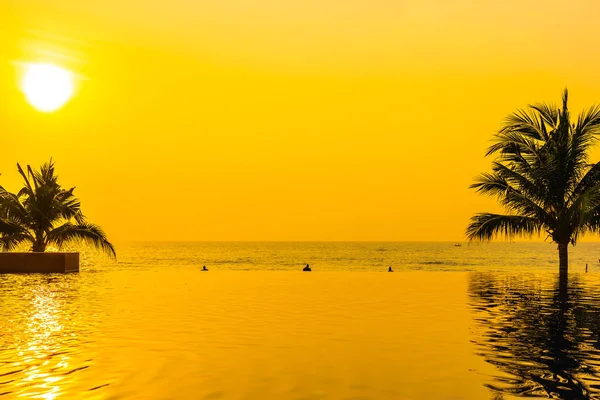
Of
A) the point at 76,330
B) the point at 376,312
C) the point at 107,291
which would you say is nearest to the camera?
the point at 76,330

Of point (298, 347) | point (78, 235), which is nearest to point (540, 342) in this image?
point (298, 347)

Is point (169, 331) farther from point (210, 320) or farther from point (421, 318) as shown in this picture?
point (421, 318)

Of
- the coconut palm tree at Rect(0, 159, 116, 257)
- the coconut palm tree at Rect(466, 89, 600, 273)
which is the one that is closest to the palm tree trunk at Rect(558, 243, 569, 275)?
the coconut palm tree at Rect(466, 89, 600, 273)

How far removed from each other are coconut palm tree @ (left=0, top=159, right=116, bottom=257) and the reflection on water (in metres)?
26.3

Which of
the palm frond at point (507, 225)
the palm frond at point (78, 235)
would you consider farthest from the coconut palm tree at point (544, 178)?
the palm frond at point (78, 235)

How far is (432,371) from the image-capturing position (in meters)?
9.87

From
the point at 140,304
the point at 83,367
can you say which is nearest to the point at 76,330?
the point at 83,367

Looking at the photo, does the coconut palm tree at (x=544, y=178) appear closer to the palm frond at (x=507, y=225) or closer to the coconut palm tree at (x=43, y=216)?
the palm frond at (x=507, y=225)

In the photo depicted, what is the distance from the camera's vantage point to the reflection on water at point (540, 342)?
887 centimetres

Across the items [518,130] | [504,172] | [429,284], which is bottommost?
[429,284]

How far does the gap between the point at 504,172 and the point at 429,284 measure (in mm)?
7007

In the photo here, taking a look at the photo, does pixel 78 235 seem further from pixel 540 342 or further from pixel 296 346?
pixel 540 342

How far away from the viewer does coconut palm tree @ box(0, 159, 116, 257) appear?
38219 millimetres

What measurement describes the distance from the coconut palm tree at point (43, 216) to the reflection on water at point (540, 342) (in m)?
26.3
